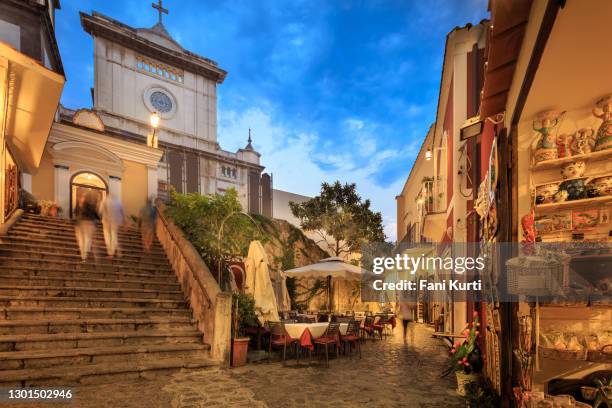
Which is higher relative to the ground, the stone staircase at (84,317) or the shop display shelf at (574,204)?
the shop display shelf at (574,204)

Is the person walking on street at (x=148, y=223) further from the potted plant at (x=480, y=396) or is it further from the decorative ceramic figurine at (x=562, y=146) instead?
the decorative ceramic figurine at (x=562, y=146)

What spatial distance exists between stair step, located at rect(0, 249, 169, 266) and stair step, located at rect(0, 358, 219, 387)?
14.6 ft

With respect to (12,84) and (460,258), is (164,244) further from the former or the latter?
(460,258)

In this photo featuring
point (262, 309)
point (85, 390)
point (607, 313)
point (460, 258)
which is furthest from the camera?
point (262, 309)

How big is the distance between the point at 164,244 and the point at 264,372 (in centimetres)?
673

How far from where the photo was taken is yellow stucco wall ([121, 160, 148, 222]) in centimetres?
1620

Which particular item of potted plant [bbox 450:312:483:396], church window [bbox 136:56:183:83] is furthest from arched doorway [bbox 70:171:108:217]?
potted plant [bbox 450:312:483:396]

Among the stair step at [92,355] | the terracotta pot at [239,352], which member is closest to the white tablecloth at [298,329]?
the terracotta pot at [239,352]

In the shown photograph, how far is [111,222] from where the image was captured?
1304 cm

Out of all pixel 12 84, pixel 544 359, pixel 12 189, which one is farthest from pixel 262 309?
pixel 12 189

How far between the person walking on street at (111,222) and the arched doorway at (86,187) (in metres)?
0.53

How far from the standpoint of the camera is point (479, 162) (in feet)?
23.9

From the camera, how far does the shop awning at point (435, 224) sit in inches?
427

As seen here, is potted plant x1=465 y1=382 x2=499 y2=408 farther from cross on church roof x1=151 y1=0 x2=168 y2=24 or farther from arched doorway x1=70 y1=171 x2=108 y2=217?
cross on church roof x1=151 y1=0 x2=168 y2=24
